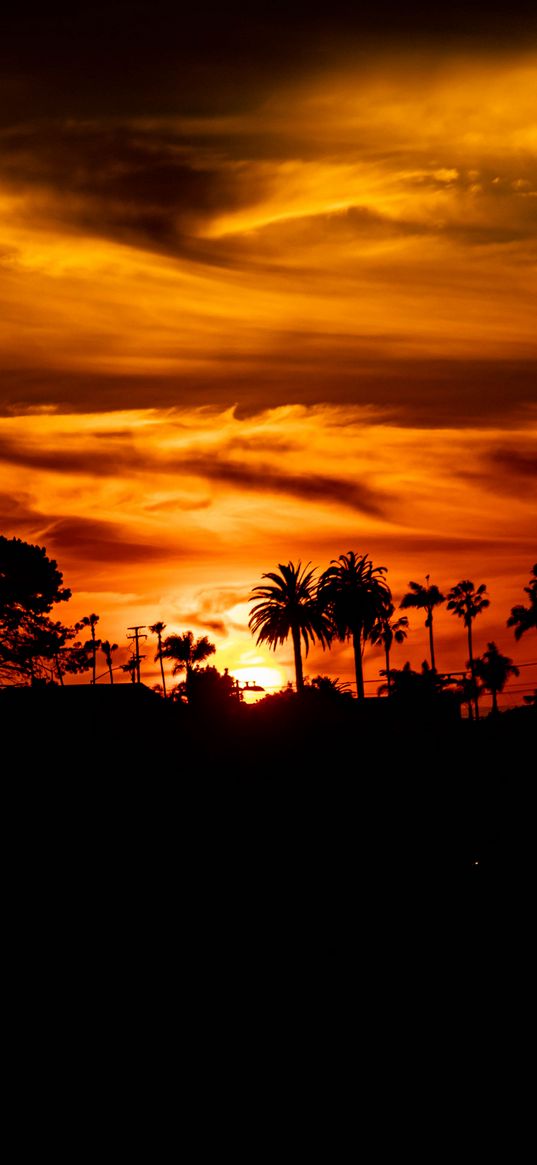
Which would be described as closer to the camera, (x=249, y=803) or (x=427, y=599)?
(x=249, y=803)

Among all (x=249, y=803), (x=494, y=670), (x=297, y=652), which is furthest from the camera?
(x=494, y=670)

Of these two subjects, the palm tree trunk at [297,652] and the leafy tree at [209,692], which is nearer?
the leafy tree at [209,692]

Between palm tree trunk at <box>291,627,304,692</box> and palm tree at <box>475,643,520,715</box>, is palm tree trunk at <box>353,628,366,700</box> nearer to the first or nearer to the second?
palm tree trunk at <box>291,627,304,692</box>

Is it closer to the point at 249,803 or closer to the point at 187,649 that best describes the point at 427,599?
Answer: the point at 187,649

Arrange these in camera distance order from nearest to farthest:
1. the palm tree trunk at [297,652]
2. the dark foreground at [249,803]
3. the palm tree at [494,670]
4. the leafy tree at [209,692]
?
1. the dark foreground at [249,803]
2. the leafy tree at [209,692]
3. the palm tree trunk at [297,652]
4. the palm tree at [494,670]

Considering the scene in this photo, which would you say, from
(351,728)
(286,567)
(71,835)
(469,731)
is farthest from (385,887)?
(286,567)

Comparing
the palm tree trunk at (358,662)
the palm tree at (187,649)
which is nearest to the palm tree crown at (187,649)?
the palm tree at (187,649)

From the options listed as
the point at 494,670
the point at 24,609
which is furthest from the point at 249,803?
the point at 494,670

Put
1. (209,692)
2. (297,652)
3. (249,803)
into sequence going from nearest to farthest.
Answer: (249,803), (209,692), (297,652)

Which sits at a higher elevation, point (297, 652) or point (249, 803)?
point (297, 652)

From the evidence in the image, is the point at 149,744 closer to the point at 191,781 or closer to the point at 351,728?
the point at 191,781

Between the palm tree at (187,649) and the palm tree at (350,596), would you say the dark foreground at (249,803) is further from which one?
the palm tree at (187,649)

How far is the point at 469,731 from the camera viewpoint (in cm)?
5406

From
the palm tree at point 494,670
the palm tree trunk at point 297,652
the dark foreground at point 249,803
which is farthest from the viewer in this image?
the palm tree at point 494,670
